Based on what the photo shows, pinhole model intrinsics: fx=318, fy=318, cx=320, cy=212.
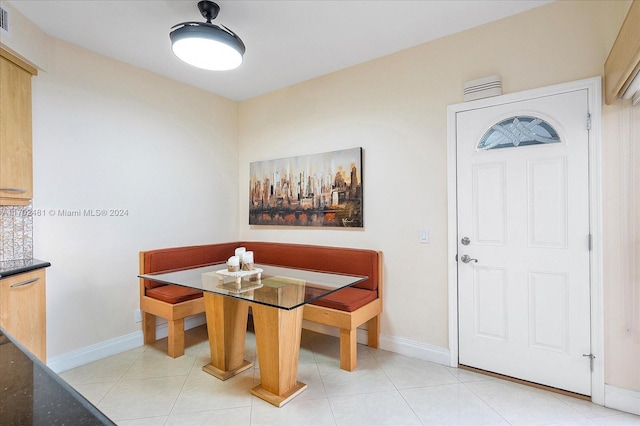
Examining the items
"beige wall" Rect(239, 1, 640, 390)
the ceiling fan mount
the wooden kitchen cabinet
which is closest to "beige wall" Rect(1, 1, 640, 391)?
"beige wall" Rect(239, 1, 640, 390)

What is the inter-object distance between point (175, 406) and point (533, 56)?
3.57m

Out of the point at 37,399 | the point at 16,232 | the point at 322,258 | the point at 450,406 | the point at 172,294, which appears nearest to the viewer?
the point at 37,399

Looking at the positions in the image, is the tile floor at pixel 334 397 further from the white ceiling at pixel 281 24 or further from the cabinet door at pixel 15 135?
the white ceiling at pixel 281 24

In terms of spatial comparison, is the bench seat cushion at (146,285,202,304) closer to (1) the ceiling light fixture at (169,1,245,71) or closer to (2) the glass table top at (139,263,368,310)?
(2) the glass table top at (139,263,368,310)

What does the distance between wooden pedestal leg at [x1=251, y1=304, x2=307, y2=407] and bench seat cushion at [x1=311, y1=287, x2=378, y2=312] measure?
1.49 feet

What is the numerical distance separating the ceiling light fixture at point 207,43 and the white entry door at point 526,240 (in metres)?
1.90

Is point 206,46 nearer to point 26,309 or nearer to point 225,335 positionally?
point 225,335

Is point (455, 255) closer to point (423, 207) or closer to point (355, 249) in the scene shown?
point (423, 207)

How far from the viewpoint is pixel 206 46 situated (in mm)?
2301

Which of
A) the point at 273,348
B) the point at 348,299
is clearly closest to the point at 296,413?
the point at 273,348

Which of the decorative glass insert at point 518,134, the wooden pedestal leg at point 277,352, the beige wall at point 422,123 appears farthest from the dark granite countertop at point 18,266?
the decorative glass insert at point 518,134

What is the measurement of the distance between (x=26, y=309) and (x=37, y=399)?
235cm

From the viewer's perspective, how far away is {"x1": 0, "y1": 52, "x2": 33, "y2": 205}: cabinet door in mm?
2270

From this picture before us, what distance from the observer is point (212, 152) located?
3.96m
